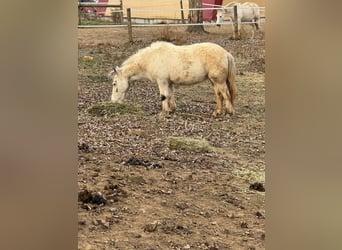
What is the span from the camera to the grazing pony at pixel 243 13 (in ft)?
9.29

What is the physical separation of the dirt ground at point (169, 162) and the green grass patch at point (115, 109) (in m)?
0.03

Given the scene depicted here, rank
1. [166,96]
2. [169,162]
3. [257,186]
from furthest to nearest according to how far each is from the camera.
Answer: [166,96] < [169,162] < [257,186]

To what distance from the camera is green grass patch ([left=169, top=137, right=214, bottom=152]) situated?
2.84 metres

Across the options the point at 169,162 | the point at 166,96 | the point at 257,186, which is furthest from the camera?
the point at 166,96

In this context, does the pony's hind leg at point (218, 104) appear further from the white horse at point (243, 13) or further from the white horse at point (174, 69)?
the white horse at point (243, 13)

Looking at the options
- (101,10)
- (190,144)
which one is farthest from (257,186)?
(101,10)

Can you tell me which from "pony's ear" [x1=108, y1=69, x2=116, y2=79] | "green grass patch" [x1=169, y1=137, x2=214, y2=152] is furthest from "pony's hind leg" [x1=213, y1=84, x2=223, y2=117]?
"pony's ear" [x1=108, y1=69, x2=116, y2=79]

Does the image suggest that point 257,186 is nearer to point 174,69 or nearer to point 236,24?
point 174,69

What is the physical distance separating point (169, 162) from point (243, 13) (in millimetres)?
1089

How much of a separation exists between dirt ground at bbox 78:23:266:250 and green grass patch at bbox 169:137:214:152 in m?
0.02

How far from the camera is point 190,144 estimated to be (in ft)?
9.36

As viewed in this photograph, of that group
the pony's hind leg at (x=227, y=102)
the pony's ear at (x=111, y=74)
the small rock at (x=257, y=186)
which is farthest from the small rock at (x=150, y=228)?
the pony's ear at (x=111, y=74)

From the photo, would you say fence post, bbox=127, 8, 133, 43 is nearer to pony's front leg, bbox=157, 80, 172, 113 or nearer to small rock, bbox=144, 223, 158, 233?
pony's front leg, bbox=157, 80, 172, 113
